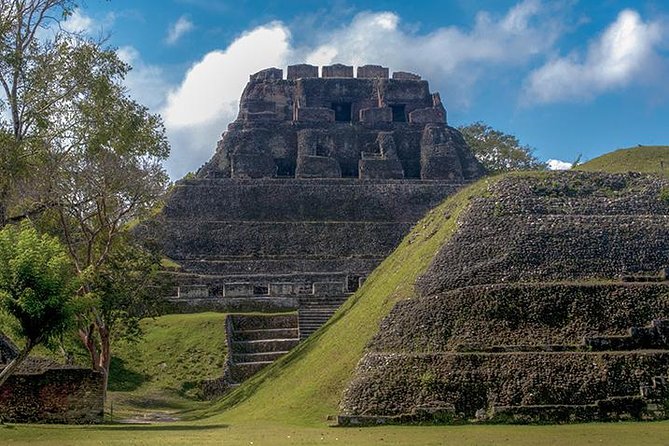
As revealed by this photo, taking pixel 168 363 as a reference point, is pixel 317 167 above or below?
above

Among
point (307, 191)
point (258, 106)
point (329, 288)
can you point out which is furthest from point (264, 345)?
point (258, 106)

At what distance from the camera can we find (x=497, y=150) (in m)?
56.6

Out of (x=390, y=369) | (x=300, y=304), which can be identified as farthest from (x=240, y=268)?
(x=390, y=369)

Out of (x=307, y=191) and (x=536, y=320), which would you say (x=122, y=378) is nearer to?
(x=536, y=320)

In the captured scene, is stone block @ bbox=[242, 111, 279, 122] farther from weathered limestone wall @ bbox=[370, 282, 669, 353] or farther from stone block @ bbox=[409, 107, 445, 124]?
weathered limestone wall @ bbox=[370, 282, 669, 353]

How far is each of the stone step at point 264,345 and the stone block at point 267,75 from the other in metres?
24.9

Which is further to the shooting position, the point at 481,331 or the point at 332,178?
the point at 332,178

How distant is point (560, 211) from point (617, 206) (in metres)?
1.82

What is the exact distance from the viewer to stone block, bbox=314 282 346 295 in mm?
31453

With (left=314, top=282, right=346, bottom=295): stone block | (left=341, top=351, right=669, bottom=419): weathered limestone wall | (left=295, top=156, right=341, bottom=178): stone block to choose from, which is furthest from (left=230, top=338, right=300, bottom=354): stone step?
(left=295, top=156, right=341, bottom=178): stone block

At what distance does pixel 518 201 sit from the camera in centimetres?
2211

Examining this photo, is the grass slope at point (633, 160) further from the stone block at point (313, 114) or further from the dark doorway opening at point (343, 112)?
the dark doorway opening at point (343, 112)

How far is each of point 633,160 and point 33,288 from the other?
24.3m

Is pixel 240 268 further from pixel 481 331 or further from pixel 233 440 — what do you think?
pixel 233 440
